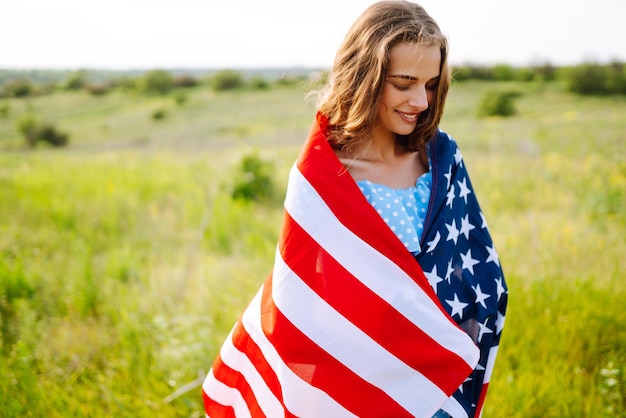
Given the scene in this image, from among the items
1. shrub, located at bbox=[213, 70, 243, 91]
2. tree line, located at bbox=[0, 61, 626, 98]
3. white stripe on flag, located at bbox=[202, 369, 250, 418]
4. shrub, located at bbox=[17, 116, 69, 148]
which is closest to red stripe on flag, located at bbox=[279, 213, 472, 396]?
white stripe on flag, located at bbox=[202, 369, 250, 418]

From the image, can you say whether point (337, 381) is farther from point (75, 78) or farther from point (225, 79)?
point (225, 79)

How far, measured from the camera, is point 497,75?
4209 centimetres

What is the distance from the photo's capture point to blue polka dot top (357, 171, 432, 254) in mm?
1701

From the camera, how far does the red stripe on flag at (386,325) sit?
159cm

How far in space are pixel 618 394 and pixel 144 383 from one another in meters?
2.64

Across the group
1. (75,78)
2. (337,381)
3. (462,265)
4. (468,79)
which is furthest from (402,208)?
(468,79)

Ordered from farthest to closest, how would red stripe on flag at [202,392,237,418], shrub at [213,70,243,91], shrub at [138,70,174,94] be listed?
1. shrub at [213,70,243,91]
2. shrub at [138,70,174,94]
3. red stripe on flag at [202,392,237,418]

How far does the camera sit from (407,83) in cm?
168

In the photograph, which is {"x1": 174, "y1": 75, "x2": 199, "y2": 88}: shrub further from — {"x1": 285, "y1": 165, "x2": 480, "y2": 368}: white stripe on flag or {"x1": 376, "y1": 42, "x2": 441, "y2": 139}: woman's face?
{"x1": 285, "y1": 165, "x2": 480, "y2": 368}: white stripe on flag

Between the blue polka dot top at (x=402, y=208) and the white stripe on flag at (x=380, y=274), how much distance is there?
152mm

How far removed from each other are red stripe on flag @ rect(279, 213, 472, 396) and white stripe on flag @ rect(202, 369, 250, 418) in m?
0.68

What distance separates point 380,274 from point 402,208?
30cm

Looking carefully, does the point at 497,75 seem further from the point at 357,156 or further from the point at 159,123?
the point at 357,156

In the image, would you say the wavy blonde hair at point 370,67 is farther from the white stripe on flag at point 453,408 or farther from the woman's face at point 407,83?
the white stripe on flag at point 453,408
